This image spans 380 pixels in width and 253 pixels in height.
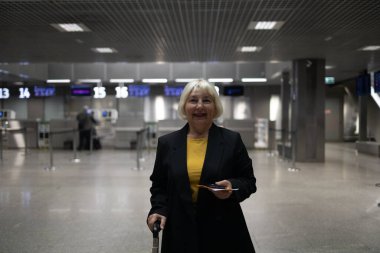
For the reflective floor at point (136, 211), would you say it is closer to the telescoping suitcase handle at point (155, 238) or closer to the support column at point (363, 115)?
the telescoping suitcase handle at point (155, 238)

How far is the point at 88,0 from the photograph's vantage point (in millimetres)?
6812

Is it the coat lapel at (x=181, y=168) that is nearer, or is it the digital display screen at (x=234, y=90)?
the coat lapel at (x=181, y=168)

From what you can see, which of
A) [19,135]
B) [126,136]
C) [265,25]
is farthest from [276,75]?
[19,135]

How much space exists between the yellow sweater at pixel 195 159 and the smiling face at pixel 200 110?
0.18 feet

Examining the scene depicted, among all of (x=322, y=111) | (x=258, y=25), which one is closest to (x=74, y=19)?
(x=258, y=25)

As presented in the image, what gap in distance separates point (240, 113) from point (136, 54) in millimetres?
11209

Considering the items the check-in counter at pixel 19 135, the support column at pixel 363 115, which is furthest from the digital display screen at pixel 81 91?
the support column at pixel 363 115

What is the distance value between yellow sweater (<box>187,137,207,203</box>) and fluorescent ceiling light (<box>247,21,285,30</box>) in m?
6.60

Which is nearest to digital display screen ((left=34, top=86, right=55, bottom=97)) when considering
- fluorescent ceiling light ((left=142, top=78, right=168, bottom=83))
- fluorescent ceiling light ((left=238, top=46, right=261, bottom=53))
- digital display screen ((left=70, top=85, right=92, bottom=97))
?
digital display screen ((left=70, top=85, right=92, bottom=97))

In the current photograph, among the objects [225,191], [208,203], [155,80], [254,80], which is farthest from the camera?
[155,80]

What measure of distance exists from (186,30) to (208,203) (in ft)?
24.2

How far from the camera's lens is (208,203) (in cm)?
229

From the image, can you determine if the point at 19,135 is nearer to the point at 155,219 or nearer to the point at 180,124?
the point at 180,124

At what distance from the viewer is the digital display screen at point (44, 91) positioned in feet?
69.0
